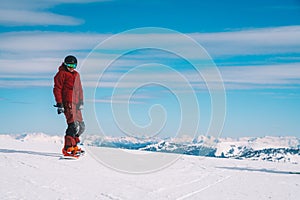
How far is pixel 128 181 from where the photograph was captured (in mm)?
9445

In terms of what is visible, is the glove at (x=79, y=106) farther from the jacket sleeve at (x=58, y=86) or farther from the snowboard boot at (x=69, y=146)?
the snowboard boot at (x=69, y=146)

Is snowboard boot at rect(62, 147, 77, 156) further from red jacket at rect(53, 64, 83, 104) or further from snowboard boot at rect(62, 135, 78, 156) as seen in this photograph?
red jacket at rect(53, 64, 83, 104)

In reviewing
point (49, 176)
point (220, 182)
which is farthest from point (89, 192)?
point (220, 182)

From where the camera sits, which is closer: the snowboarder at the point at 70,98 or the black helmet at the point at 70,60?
the snowboarder at the point at 70,98

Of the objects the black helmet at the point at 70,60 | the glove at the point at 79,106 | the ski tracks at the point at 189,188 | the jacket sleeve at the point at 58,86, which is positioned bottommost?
the ski tracks at the point at 189,188

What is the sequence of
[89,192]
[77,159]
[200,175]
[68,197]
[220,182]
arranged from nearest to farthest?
[68,197] → [89,192] → [220,182] → [200,175] → [77,159]

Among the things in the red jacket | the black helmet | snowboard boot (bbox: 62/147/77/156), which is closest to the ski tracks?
snowboard boot (bbox: 62/147/77/156)

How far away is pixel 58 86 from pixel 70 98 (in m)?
0.51

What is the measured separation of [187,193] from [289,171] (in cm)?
606

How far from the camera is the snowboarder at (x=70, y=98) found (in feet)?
Answer: 39.7

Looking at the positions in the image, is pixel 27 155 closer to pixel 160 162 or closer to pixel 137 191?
pixel 160 162

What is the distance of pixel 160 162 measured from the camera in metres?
13.2

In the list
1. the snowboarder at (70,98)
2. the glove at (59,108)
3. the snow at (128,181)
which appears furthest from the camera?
the snowboarder at (70,98)

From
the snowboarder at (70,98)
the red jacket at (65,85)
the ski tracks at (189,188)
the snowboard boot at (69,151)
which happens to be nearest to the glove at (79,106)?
the snowboarder at (70,98)
